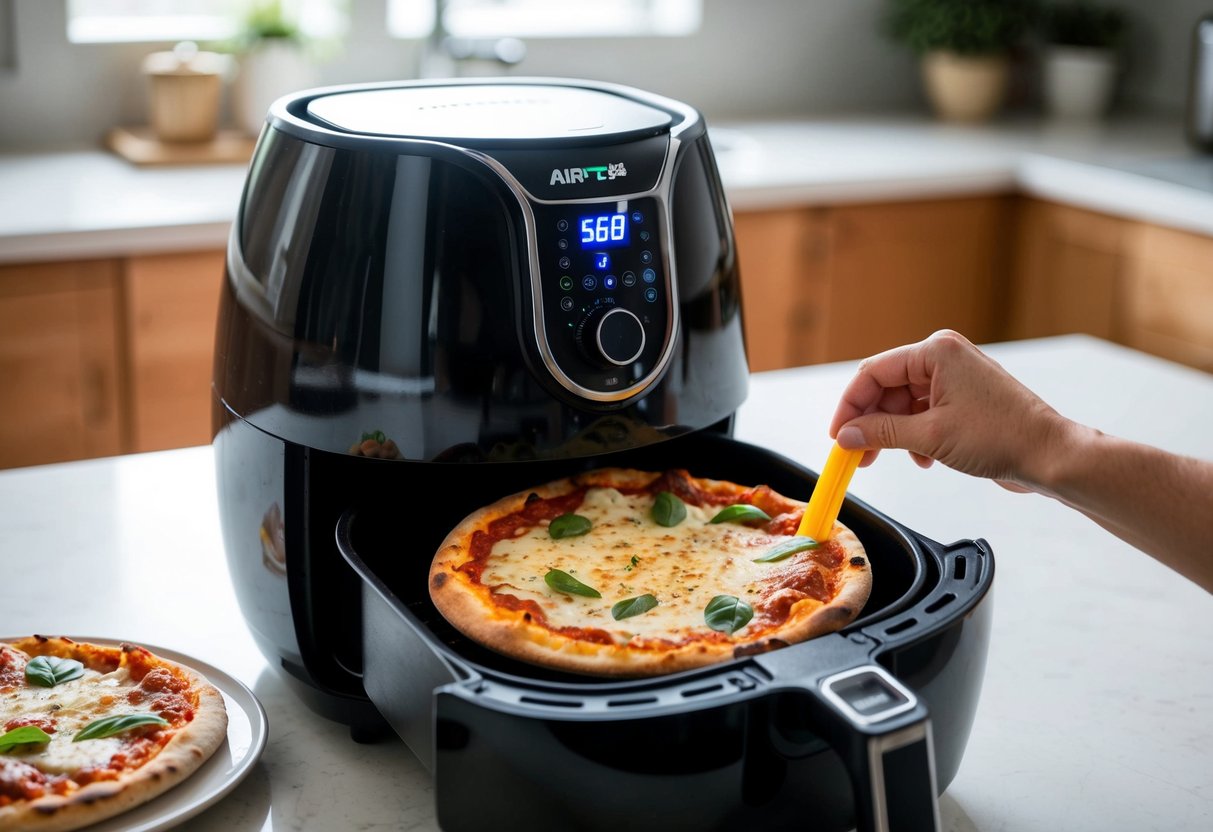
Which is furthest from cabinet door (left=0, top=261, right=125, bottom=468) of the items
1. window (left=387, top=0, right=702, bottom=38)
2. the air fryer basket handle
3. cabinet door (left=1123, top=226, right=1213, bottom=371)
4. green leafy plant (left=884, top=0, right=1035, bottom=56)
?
green leafy plant (left=884, top=0, right=1035, bottom=56)

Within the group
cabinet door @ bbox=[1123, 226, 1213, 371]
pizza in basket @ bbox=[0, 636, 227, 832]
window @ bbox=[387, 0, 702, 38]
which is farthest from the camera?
window @ bbox=[387, 0, 702, 38]

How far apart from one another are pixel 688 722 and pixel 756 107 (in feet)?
9.56

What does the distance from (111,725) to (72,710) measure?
4 centimetres

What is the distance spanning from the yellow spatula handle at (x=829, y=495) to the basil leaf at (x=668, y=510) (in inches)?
3.7

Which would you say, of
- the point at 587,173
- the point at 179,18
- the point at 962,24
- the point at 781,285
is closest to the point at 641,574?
the point at 587,173

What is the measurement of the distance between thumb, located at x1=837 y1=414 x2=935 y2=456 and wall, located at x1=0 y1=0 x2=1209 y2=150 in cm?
226

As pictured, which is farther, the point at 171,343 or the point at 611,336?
the point at 171,343

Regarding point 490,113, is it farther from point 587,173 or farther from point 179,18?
point 179,18

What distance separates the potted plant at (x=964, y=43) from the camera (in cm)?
324

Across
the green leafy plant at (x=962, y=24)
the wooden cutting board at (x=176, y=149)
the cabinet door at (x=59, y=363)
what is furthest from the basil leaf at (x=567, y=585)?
the green leafy plant at (x=962, y=24)

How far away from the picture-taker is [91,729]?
769 millimetres

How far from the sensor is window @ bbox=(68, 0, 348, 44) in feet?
8.89

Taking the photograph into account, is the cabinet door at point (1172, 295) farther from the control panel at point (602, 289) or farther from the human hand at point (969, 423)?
the control panel at point (602, 289)

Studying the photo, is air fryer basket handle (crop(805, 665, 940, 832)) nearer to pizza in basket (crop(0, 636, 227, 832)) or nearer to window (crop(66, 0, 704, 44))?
pizza in basket (crop(0, 636, 227, 832))
